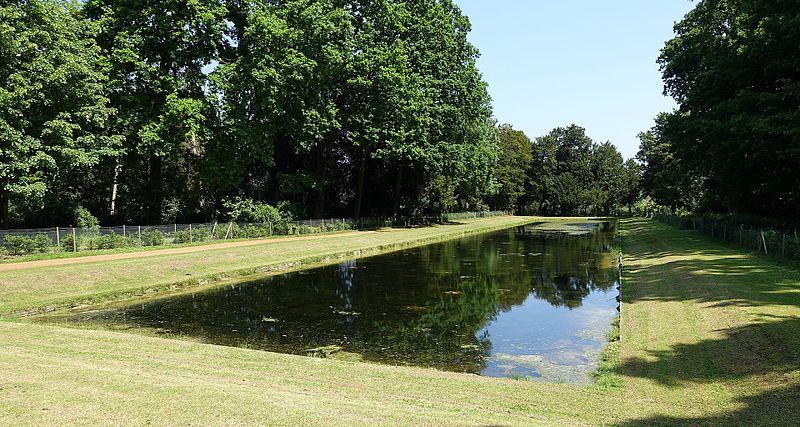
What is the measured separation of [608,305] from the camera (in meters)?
17.8

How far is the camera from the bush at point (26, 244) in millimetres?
24125

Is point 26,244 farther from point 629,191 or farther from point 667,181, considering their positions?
point 629,191

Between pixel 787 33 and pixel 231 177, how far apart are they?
35.9m

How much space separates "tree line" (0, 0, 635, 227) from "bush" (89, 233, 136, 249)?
407 cm

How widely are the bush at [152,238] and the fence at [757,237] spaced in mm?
33128

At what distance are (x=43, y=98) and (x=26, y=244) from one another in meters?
8.76

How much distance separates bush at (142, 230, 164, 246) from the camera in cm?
3072

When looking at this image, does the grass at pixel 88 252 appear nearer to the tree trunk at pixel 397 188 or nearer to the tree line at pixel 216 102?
the tree line at pixel 216 102

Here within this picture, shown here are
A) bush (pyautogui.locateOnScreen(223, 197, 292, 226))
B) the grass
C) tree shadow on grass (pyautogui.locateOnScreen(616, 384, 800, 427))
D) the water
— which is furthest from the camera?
bush (pyautogui.locateOnScreen(223, 197, 292, 226))

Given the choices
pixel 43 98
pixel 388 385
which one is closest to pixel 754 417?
pixel 388 385

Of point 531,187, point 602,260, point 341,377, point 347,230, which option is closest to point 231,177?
point 347,230

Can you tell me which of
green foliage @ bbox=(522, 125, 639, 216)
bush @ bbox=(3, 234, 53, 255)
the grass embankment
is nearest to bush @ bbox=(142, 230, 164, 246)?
bush @ bbox=(3, 234, 53, 255)

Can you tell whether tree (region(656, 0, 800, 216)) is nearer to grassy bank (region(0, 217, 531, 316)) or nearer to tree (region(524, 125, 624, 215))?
grassy bank (region(0, 217, 531, 316))

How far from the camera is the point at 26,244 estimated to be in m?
24.7
